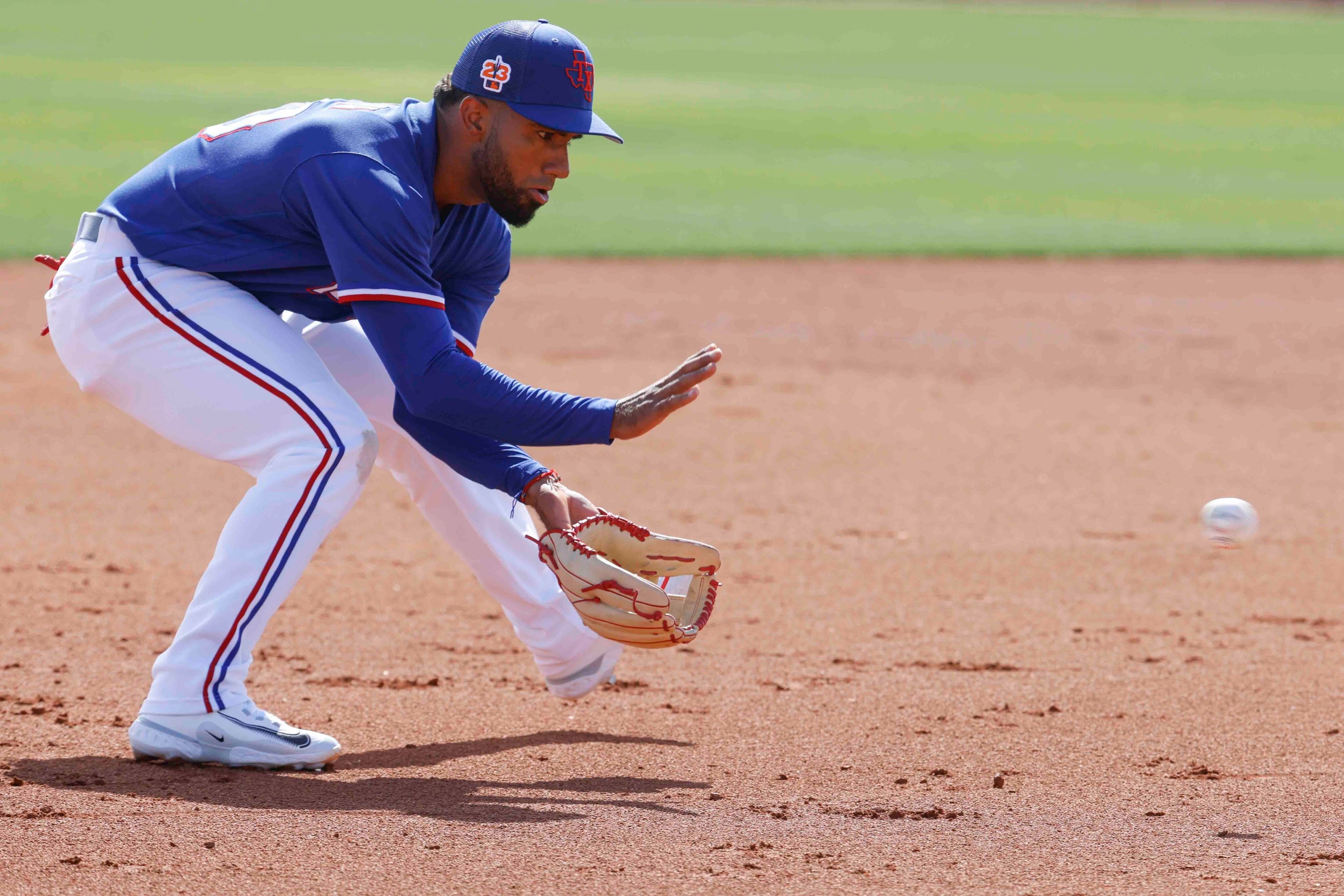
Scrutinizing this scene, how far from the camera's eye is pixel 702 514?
617cm

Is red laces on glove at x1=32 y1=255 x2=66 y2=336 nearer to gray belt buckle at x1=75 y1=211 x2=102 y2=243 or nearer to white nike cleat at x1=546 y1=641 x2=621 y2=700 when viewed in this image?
gray belt buckle at x1=75 y1=211 x2=102 y2=243

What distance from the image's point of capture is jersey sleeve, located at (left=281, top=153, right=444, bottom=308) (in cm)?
327

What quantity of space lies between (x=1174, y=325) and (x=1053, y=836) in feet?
24.4

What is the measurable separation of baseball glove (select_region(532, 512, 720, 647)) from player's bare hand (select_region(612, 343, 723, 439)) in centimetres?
31

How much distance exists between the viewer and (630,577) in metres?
3.46

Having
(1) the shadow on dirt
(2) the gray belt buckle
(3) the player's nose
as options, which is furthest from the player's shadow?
(3) the player's nose

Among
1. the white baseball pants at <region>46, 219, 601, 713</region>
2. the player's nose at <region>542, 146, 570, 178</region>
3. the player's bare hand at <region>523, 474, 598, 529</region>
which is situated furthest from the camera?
the player's bare hand at <region>523, 474, 598, 529</region>

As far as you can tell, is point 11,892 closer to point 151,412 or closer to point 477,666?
point 151,412

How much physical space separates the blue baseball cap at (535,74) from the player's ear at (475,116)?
0.8 inches

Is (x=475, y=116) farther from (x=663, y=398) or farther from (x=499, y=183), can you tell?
(x=663, y=398)

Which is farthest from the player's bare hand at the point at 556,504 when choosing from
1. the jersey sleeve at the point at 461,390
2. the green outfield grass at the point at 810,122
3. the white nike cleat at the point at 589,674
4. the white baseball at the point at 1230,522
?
the green outfield grass at the point at 810,122

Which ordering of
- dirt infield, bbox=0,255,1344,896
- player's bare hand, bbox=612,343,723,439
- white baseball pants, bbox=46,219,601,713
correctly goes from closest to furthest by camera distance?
dirt infield, bbox=0,255,1344,896 → player's bare hand, bbox=612,343,723,439 → white baseball pants, bbox=46,219,601,713

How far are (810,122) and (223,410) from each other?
1724 centimetres

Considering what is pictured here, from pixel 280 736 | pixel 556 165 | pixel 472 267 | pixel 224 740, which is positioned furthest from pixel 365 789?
pixel 556 165
